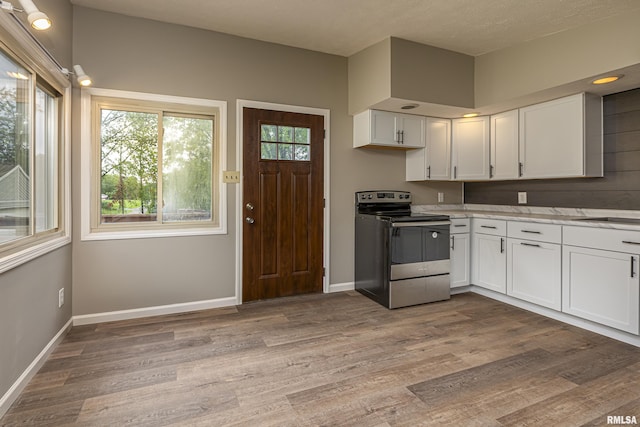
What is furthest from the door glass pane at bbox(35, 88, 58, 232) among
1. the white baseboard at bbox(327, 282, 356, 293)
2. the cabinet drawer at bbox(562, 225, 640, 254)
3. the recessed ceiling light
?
the cabinet drawer at bbox(562, 225, 640, 254)

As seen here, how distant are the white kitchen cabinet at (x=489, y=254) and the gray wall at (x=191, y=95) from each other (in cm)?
136

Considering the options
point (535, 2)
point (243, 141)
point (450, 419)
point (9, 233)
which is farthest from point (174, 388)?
point (535, 2)

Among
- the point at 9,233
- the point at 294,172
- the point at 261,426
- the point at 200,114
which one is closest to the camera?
the point at 261,426

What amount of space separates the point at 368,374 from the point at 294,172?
2.13 meters

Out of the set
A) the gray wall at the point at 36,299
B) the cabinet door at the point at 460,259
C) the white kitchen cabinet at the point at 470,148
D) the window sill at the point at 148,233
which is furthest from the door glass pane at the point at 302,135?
the gray wall at the point at 36,299

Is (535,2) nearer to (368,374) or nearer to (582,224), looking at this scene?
(582,224)

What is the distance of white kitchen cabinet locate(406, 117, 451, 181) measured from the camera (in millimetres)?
3896

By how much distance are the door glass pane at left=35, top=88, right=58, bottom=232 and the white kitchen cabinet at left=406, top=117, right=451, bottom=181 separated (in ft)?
11.5

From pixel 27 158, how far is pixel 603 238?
4.09m

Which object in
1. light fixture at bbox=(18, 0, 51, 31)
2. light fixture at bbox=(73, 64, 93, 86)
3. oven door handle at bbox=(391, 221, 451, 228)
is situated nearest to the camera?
light fixture at bbox=(18, 0, 51, 31)

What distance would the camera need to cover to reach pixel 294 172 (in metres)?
3.55

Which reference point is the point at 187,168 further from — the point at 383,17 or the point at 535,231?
the point at 535,231

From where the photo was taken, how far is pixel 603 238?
101 inches

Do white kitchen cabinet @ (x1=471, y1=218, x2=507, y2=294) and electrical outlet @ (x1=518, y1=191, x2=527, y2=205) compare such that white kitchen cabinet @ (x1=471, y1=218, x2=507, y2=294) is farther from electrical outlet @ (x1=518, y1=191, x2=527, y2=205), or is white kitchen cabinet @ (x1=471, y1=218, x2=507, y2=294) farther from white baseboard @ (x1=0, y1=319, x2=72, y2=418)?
white baseboard @ (x1=0, y1=319, x2=72, y2=418)
